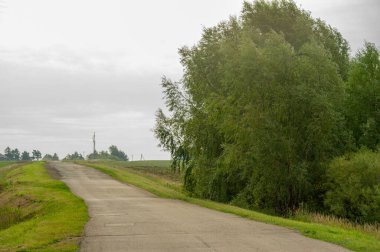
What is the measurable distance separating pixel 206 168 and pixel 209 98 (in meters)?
5.07

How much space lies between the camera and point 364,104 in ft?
106

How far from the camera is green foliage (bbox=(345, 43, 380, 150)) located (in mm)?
30984

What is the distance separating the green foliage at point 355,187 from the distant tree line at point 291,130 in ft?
0.17

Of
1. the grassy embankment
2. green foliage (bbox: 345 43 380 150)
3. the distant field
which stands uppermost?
green foliage (bbox: 345 43 380 150)

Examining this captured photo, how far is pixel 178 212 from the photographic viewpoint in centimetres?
2061

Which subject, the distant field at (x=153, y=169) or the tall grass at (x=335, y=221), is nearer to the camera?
the tall grass at (x=335, y=221)

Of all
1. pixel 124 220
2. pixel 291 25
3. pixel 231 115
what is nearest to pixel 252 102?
pixel 231 115

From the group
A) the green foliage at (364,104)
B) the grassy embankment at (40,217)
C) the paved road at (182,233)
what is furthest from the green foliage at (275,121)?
the grassy embankment at (40,217)

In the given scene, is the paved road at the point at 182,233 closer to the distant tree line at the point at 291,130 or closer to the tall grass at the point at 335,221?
the tall grass at the point at 335,221

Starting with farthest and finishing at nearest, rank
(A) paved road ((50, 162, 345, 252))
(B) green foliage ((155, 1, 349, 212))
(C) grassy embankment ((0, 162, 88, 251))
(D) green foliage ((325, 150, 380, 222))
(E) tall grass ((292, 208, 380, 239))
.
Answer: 1. (B) green foliage ((155, 1, 349, 212))
2. (D) green foliage ((325, 150, 380, 222))
3. (E) tall grass ((292, 208, 380, 239))
4. (C) grassy embankment ((0, 162, 88, 251))
5. (A) paved road ((50, 162, 345, 252))

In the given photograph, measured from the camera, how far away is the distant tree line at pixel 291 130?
26.3 meters

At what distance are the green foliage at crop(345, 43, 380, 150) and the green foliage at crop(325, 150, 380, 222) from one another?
457 cm

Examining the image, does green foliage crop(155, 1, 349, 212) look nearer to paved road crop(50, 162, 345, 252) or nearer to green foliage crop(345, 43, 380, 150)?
green foliage crop(345, 43, 380, 150)

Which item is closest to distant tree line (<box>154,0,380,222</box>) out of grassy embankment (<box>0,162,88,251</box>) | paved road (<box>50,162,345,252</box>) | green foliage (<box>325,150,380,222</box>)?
green foliage (<box>325,150,380,222</box>)
